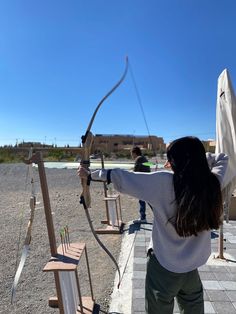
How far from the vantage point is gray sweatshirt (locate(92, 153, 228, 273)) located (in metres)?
1.58

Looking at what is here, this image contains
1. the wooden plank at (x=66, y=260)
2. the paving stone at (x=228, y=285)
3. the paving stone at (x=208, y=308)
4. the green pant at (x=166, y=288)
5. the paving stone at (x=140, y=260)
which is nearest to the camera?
the green pant at (x=166, y=288)

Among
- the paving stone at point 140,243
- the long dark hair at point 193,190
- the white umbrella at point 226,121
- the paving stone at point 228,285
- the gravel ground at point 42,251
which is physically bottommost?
the gravel ground at point 42,251

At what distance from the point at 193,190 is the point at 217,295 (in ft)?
6.25

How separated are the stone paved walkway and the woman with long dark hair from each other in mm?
1178

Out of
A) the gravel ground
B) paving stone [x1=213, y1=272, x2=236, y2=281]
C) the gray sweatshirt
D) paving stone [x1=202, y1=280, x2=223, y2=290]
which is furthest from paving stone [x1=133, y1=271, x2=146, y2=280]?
the gray sweatshirt

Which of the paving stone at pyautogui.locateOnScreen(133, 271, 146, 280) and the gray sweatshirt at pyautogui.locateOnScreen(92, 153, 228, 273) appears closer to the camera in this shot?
the gray sweatshirt at pyautogui.locateOnScreen(92, 153, 228, 273)

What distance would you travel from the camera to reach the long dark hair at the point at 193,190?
59.6 inches

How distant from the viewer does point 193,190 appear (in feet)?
4.95

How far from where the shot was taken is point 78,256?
2.45m

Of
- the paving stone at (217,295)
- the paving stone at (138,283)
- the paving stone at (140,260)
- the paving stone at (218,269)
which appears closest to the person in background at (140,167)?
the paving stone at (140,260)

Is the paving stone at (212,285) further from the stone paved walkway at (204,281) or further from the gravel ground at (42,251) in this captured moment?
the gravel ground at (42,251)

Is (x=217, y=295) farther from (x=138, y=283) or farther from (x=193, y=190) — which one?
(x=193, y=190)

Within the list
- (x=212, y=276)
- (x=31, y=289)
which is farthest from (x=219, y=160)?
(x=31, y=289)

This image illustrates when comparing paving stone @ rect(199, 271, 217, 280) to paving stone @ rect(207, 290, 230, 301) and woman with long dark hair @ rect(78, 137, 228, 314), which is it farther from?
woman with long dark hair @ rect(78, 137, 228, 314)
